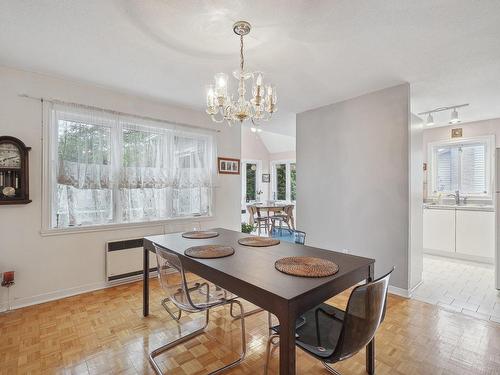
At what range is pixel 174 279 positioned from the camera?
5.70 feet

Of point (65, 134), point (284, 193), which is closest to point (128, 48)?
point (65, 134)

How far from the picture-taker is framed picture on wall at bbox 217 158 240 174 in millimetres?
4125

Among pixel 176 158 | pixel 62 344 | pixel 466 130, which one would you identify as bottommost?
pixel 62 344

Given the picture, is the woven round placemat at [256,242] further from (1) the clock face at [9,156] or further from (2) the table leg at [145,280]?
(1) the clock face at [9,156]

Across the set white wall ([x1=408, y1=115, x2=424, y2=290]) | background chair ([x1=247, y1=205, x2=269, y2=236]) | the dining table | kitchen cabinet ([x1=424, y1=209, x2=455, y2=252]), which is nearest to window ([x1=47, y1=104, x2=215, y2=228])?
the dining table

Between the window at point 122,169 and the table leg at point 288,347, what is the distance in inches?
108

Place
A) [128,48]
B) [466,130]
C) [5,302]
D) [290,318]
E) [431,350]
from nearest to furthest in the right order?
[290,318] → [431,350] → [128,48] → [5,302] → [466,130]

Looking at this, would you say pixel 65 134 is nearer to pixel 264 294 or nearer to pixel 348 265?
pixel 264 294

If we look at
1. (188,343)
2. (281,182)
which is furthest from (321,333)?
(281,182)

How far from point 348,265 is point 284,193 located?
6655mm

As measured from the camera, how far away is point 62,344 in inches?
78.0

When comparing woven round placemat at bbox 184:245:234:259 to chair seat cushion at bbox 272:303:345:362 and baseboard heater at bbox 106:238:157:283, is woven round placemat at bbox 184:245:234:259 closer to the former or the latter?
chair seat cushion at bbox 272:303:345:362

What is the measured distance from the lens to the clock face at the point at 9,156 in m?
2.47

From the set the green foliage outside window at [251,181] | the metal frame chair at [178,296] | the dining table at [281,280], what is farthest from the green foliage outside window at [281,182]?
the metal frame chair at [178,296]
